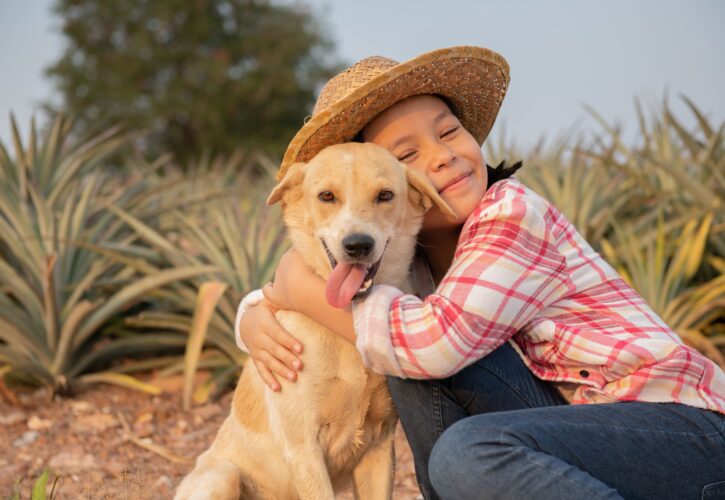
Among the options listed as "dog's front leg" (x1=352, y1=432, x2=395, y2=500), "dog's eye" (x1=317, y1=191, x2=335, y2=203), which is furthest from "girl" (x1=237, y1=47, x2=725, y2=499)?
"dog's eye" (x1=317, y1=191, x2=335, y2=203)

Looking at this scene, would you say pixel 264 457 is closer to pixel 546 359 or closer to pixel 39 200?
pixel 546 359

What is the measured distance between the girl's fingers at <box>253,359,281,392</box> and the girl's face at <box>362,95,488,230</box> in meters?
0.76

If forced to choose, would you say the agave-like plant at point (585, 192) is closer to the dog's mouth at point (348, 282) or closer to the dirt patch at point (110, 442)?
the dirt patch at point (110, 442)

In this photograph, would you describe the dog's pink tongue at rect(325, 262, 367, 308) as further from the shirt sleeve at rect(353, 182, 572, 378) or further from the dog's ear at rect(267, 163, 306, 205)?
the dog's ear at rect(267, 163, 306, 205)

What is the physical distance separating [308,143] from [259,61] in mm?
24738

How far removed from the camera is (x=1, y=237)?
4730 millimetres

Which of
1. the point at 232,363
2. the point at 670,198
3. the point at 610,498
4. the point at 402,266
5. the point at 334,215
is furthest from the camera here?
the point at 670,198

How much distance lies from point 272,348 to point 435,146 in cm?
89

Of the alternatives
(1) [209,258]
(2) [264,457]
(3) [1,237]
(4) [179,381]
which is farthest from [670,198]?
(3) [1,237]

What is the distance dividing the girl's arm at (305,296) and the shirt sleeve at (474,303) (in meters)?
0.12

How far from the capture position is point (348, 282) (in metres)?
2.30

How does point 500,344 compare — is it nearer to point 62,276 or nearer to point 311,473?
point 311,473

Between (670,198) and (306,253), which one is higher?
(306,253)

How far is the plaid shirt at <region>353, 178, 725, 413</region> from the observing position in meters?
2.14
